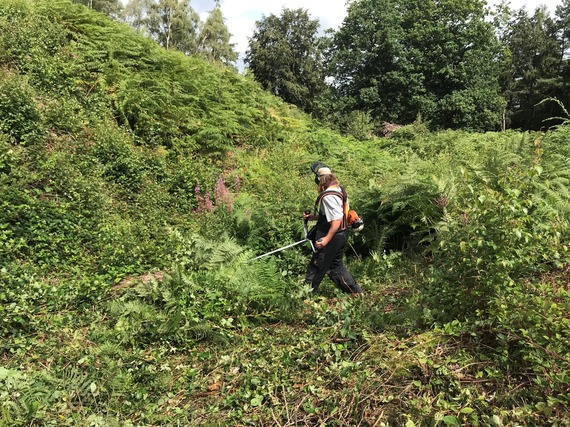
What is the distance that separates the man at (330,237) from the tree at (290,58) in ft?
94.9

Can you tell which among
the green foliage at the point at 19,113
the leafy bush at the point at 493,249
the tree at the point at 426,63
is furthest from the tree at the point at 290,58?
the leafy bush at the point at 493,249

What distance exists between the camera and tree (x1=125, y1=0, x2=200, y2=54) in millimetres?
32969

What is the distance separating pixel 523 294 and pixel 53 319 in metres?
4.66

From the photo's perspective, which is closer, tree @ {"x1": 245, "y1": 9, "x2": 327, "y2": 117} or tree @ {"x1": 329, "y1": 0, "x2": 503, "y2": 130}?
tree @ {"x1": 329, "y1": 0, "x2": 503, "y2": 130}

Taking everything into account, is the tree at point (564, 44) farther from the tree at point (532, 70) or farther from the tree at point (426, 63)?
the tree at point (426, 63)

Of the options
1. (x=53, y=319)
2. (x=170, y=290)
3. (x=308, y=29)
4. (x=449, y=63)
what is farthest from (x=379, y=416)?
(x=308, y=29)

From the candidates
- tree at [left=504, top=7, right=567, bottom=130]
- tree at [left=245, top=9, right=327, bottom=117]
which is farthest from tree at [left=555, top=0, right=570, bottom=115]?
tree at [left=245, top=9, right=327, bottom=117]

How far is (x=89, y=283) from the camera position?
5.02 metres

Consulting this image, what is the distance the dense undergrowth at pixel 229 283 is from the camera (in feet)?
9.16

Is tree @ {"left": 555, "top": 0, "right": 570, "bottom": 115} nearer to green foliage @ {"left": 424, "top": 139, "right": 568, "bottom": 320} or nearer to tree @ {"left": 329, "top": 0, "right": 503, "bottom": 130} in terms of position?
tree @ {"left": 329, "top": 0, "right": 503, "bottom": 130}

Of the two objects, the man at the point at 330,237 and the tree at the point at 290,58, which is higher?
the tree at the point at 290,58

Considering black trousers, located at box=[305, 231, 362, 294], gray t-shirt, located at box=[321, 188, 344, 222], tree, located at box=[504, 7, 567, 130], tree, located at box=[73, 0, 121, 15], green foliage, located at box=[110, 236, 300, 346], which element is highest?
tree, located at box=[504, 7, 567, 130]

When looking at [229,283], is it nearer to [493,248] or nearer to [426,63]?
[493,248]

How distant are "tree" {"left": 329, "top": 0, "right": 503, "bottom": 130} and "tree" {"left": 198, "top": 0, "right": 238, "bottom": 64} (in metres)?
11.2
